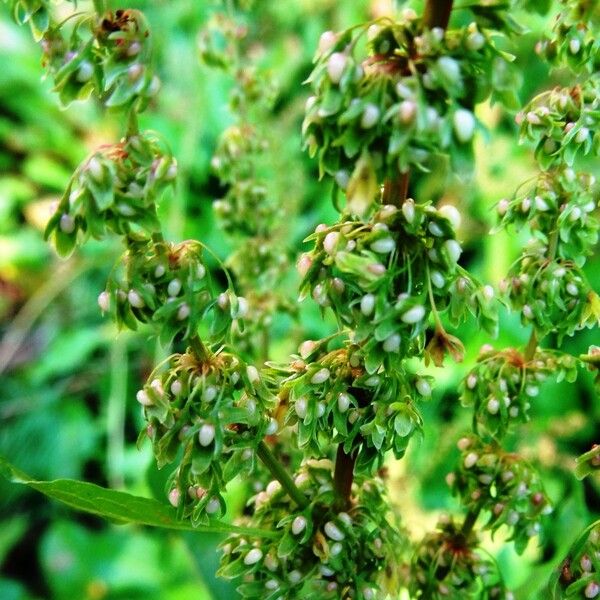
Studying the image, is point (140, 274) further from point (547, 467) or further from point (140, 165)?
point (547, 467)

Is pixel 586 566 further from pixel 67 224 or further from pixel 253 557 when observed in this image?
pixel 67 224

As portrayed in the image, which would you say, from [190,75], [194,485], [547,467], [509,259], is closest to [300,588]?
[194,485]

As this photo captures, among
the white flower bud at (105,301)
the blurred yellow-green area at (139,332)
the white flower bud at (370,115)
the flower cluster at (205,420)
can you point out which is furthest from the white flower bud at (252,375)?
the blurred yellow-green area at (139,332)

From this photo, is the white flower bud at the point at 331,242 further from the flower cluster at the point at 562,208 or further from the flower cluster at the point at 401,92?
the flower cluster at the point at 562,208

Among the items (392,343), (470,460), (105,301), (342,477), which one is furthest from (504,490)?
(105,301)

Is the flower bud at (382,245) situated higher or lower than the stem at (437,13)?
lower

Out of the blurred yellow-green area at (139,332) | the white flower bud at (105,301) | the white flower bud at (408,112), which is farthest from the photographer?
the blurred yellow-green area at (139,332)

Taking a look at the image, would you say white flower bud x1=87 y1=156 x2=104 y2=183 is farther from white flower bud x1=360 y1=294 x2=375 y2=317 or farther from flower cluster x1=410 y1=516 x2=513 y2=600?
flower cluster x1=410 y1=516 x2=513 y2=600
